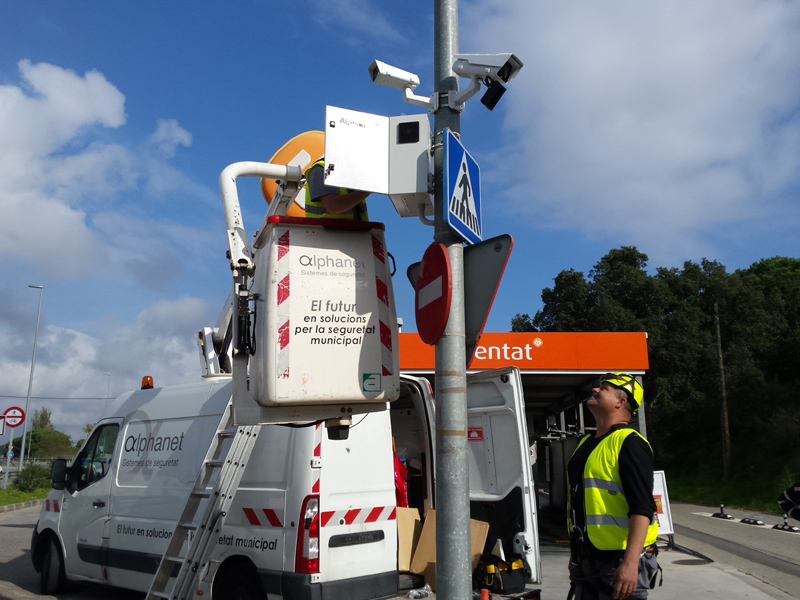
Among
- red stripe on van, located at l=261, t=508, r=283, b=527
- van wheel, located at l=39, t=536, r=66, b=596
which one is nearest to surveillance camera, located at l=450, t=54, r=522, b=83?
red stripe on van, located at l=261, t=508, r=283, b=527

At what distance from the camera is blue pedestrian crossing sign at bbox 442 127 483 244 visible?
3.61 meters

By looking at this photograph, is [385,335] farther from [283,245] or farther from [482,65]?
[482,65]

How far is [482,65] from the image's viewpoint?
3977 mm

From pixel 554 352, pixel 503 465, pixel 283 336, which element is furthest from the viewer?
pixel 554 352

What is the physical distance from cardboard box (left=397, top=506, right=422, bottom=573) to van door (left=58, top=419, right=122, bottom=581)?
303 centimetres

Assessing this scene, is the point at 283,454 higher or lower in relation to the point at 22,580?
higher

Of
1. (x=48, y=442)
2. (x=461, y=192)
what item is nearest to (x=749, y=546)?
(x=461, y=192)

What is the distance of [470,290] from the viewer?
3689 millimetres

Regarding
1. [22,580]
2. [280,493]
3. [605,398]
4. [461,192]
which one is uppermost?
[461,192]

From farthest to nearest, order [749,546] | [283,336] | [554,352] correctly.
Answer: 1. [554,352]
2. [749,546]
3. [283,336]

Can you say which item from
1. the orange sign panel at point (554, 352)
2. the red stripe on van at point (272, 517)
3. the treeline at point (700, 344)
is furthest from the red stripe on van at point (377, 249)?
the treeline at point (700, 344)

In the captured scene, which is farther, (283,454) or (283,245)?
(283,454)

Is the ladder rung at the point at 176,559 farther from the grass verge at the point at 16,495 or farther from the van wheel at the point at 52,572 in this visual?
the grass verge at the point at 16,495

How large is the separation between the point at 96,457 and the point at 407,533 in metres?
3.55
